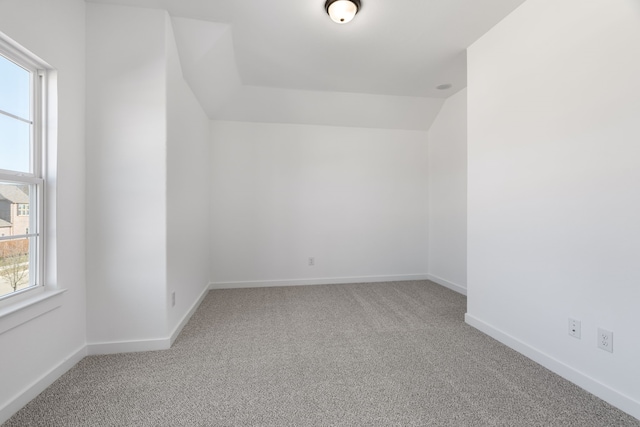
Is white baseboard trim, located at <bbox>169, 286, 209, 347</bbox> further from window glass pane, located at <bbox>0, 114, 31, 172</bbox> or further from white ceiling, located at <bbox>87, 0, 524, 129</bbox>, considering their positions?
white ceiling, located at <bbox>87, 0, 524, 129</bbox>

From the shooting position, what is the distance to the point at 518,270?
2096 mm

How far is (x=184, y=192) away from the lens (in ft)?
8.43

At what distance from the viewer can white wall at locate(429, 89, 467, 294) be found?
3488 millimetres

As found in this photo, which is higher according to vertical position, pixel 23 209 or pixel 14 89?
pixel 14 89

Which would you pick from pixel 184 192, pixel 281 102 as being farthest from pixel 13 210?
pixel 281 102

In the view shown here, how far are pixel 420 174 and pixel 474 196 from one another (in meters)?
1.75

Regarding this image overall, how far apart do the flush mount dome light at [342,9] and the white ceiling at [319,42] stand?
0.09 meters

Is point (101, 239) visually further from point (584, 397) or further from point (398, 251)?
point (398, 251)

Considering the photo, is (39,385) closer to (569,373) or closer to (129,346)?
(129,346)

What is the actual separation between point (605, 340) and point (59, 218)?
11.1ft

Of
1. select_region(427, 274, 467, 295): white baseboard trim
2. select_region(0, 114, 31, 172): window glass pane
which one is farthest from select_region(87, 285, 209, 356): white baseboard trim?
select_region(427, 274, 467, 295): white baseboard trim

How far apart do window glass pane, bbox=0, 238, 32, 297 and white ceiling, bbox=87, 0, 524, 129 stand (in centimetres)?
178

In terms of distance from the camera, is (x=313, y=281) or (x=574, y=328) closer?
(x=574, y=328)

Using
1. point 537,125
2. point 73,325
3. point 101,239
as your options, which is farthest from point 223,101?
point 537,125
